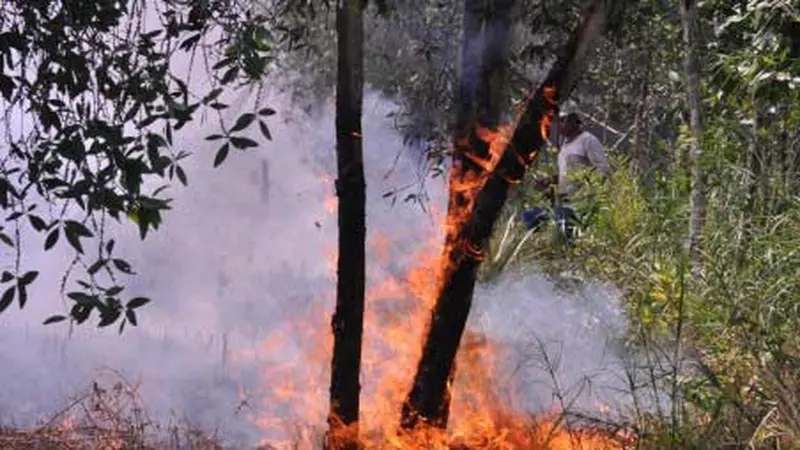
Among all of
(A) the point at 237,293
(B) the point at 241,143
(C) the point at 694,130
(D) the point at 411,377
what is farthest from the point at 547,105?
(A) the point at 237,293

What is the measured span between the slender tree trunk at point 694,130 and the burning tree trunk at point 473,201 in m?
1.33

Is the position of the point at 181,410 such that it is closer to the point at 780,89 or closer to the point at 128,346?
the point at 128,346

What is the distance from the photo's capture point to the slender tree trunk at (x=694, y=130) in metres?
5.54

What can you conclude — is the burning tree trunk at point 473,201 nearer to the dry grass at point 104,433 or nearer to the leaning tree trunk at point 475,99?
the leaning tree trunk at point 475,99

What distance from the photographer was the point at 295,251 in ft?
30.3

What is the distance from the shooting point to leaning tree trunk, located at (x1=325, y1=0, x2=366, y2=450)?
4391mm

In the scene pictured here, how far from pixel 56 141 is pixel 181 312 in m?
5.65

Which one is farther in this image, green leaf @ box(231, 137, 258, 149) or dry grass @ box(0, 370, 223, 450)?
dry grass @ box(0, 370, 223, 450)

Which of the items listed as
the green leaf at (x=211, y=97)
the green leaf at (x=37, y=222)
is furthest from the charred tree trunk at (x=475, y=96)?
the green leaf at (x=37, y=222)

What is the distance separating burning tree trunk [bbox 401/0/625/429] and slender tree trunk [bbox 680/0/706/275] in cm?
133

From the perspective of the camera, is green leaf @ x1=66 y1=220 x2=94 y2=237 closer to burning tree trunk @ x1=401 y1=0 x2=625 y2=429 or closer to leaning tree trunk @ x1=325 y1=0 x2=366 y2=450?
leaning tree trunk @ x1=325 y1=0 x2=366 y2=450

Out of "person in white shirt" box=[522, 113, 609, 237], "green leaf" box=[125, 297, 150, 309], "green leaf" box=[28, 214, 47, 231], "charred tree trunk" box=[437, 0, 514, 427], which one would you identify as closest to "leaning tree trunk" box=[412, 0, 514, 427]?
"charred tree trunk" box=[437, 0, 514, 427]

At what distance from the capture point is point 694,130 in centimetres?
575


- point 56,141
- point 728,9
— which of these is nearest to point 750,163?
point 728,9
